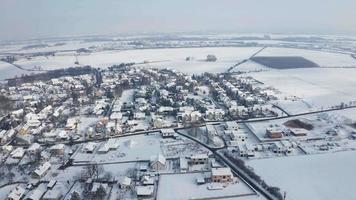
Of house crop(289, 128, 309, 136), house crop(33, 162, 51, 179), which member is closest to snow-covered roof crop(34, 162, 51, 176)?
house crop(33, 162, 51, 179)

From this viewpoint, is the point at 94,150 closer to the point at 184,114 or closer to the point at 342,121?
the point at 184,114

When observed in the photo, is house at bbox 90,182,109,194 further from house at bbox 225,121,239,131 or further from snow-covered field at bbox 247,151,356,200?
house at bbox 225,121,239,131

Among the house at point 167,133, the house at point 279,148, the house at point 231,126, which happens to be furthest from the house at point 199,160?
the house at point 231,126

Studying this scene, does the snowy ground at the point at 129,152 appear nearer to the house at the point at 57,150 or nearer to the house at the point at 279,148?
the house at the point at 57,150

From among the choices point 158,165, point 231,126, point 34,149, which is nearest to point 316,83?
point 231,126

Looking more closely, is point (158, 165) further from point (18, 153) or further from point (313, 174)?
point (18, 153)

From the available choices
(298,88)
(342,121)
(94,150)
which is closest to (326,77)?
(298,88)
